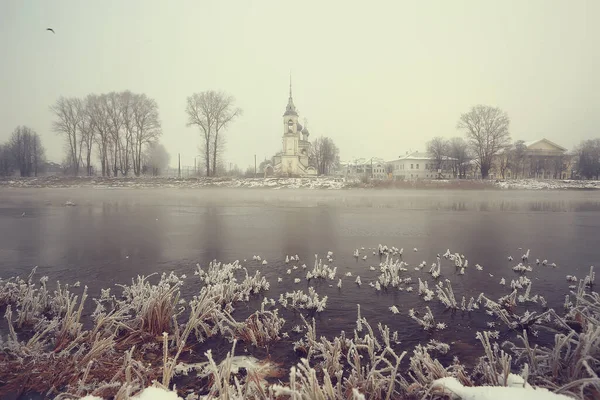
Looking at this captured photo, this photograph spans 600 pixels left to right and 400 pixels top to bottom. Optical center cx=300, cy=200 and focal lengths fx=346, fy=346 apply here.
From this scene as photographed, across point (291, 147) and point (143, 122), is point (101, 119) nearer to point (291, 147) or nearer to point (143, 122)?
point (143, 122)

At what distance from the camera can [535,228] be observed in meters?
16.5

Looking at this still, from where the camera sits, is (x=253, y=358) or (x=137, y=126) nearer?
(x=253, y=358)

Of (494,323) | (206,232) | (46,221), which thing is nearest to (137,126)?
(46,221)

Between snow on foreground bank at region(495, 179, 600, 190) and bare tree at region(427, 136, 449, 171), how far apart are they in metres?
47.6

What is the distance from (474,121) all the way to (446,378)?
248 feet

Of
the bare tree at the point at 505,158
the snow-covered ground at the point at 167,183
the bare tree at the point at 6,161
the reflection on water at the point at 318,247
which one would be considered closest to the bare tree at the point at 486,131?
the bare tree at the point at 505,158

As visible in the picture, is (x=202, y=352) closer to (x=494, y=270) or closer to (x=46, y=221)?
(x=494, y=270)

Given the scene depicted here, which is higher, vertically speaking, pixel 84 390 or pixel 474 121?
pixel 474 121

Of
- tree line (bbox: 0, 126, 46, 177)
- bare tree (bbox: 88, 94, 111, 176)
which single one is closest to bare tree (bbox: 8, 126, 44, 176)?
tree line (bbox: 0, 126, 46, 177)

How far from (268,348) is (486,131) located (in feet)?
249

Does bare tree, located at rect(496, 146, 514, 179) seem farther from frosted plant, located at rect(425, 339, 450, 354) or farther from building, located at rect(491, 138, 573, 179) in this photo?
frosted plant, located at rect(425, 339, 450, 354)

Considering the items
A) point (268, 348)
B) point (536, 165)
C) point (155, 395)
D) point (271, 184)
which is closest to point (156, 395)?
point (155, 395)

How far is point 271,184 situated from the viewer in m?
60.4

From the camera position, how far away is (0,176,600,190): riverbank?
56906mm
